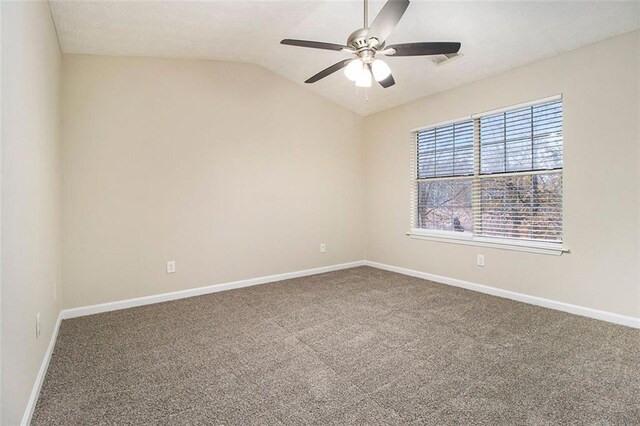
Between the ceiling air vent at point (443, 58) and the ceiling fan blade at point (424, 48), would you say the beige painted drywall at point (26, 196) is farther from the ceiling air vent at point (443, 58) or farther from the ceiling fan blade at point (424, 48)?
the ceiling air vent at point (443, 58)

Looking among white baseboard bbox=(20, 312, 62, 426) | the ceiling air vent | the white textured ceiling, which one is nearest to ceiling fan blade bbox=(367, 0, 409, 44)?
Answer: the white textured ceiling

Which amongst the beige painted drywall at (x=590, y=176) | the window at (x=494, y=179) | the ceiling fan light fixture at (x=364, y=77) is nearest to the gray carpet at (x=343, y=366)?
the beige painted drywall at (x=590, y=176)

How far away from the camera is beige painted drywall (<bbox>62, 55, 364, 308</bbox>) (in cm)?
322

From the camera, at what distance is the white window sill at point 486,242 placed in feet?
10.6

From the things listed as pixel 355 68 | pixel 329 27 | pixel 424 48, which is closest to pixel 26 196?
pixel 355 68

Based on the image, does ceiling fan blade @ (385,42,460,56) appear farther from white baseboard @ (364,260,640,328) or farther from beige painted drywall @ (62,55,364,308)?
white baseboard @ (364,260,640,328)

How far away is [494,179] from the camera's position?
3.73 meters

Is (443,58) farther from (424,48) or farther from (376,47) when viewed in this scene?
(376,47)

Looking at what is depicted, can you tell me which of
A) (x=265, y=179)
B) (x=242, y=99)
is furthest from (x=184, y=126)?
(x=265, y=179)

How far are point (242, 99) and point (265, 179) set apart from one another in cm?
102

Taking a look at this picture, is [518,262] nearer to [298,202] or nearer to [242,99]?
[298,202]

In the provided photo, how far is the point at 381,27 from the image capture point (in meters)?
2.10

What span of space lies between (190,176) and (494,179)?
3.41 metres

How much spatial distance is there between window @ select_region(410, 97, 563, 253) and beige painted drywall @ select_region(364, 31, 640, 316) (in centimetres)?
13
